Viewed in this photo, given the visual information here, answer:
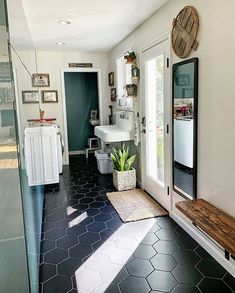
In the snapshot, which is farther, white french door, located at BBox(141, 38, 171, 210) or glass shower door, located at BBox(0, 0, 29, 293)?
white french door, located at BBox(141, 38, 171, 210)

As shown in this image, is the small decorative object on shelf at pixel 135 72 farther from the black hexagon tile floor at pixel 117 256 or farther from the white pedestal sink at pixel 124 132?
the black hexagon tile floor at pixel 117 256

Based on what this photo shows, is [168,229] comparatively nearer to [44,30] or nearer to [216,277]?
[216,277]

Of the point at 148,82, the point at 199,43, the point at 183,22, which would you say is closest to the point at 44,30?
the point at 148,82

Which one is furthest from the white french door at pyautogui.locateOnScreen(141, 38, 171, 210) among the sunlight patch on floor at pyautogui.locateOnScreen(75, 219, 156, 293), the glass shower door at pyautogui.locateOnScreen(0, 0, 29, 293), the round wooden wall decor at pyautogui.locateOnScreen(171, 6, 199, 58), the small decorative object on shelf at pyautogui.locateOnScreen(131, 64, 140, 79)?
the glass shower door at pyautogui.locateOnScreen(0, 0, 29, 293)

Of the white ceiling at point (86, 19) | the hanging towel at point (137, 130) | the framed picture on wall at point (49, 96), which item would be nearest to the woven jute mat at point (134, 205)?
the hanging towel at point (137, 130)

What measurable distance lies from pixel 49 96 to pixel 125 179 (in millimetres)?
2544

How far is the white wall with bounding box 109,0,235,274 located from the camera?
1.94m

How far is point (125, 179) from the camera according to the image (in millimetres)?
3918

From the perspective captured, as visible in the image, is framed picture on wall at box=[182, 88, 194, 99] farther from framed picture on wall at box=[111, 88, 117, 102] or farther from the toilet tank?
framed picture on wall at box=[111, 88, 117, 102]

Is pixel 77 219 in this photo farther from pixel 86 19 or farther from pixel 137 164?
pixel 86 19

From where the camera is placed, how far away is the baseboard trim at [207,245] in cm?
204

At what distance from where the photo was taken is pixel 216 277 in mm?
1977

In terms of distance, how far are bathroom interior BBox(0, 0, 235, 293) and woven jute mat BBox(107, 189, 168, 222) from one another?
0.19 ft

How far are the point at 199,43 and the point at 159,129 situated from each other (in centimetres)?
127
